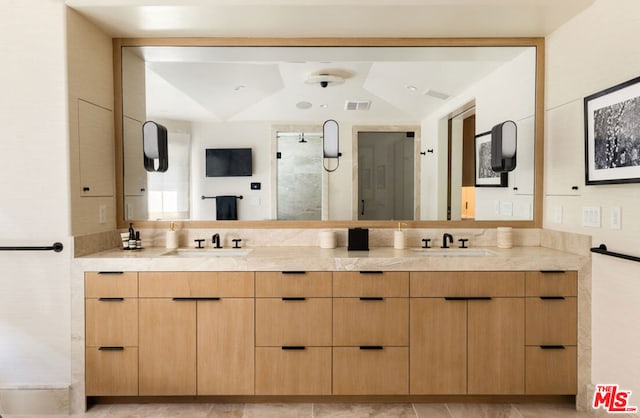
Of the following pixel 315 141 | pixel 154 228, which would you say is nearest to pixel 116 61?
pixel 154 228

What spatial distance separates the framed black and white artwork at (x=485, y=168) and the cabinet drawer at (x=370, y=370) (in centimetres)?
134

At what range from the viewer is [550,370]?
239cm

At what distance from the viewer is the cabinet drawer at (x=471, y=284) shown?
Result: 2.39 metres

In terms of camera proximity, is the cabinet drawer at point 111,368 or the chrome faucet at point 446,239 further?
the chrome faucet at point 446,239

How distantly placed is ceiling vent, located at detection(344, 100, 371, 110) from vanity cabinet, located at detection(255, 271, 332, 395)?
1.23 m

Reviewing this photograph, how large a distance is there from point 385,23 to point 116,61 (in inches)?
74.6

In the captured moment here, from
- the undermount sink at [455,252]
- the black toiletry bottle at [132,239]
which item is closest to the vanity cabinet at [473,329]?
the undermount sink at [455,252]

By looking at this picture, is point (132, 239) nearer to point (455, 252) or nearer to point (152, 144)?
point (152, 144)

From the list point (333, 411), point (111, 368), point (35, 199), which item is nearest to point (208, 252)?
point (111, 368)

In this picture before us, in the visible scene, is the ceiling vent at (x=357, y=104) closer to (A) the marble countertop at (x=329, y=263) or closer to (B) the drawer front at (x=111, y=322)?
(A) the marble countertop at (x=329, y=263)

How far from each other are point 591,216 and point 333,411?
6.27 feet

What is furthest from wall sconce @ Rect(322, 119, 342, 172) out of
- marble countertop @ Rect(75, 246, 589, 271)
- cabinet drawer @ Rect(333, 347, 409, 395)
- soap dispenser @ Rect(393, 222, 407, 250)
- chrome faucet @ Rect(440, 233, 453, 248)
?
cabinet drawer @ Rect(333, 347, 409, 395)

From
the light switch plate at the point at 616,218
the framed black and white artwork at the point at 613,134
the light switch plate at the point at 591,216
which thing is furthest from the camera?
the light switch plate at the point at 591,216

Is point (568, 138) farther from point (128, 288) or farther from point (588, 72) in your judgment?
point (128, 288)
